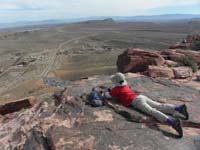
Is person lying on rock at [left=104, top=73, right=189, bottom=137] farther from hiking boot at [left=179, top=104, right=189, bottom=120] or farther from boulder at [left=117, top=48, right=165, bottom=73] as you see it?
boulder at [left=117, top=48, right=165, bottom=73]

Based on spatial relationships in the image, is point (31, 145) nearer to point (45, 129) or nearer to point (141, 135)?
point (45, 129)

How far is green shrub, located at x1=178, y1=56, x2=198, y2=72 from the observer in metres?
17.5

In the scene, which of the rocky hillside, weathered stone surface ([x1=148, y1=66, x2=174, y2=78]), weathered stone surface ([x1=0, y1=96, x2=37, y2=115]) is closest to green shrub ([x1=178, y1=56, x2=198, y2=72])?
weathered stone surface ([x1=148, y1=66, x2=174, y2=78])

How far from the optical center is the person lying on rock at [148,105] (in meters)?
8.25

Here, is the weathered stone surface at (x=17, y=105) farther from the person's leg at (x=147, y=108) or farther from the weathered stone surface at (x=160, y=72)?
the person's leg at (x=147, y=108)

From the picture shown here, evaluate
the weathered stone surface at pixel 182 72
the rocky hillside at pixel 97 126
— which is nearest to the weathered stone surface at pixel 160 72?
the weathered stone surface at pixel 182 72

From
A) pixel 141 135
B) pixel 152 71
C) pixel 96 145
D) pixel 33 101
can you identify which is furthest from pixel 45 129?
pixel 152 71

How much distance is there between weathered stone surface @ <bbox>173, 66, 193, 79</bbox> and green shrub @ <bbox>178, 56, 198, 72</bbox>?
858 mm

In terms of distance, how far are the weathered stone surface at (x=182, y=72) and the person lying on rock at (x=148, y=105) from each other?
6689 millimetres

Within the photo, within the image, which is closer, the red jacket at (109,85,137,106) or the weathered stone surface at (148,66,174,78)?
the red jacket at (109,85,137,106)

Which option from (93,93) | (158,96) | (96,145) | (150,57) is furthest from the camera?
(150,57)

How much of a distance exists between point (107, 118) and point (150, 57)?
11.0 meters

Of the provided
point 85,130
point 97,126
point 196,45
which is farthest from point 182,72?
point 196,45

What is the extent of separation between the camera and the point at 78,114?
→ 30.0ft
